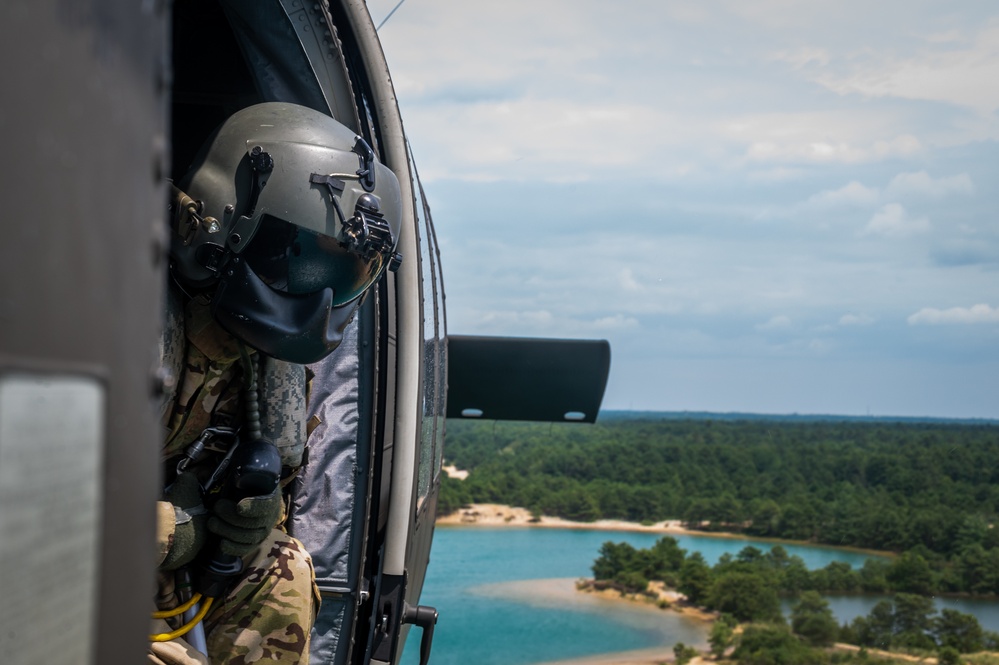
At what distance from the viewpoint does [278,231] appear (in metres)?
2.22

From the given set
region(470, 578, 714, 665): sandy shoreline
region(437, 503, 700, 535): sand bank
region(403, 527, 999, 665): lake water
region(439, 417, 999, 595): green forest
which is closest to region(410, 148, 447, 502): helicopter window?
region(403, 527, 999, 665): lake water

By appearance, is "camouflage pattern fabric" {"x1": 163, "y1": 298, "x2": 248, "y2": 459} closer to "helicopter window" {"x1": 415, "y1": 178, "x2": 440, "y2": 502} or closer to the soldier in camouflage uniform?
the soldier in camouflage uniform

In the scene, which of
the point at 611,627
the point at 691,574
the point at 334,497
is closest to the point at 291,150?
the point at 334,497

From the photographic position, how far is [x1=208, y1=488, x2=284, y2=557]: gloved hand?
233cm

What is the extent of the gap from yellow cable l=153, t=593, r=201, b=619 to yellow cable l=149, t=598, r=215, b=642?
0.03 metres

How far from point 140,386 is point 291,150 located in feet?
4.96

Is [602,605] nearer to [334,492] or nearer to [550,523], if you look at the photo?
[550,523]

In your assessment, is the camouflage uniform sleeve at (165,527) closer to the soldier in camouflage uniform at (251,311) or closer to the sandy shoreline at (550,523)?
the soldier in camouflage uniform at (251,311)

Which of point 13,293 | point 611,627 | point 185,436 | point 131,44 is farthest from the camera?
point 611,627

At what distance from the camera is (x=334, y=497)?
2992 millimetres

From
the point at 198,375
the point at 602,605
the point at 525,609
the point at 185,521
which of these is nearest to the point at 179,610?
the point at 185,521

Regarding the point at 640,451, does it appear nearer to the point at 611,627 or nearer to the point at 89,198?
the point at 611,627

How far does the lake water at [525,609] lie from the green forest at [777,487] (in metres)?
1.45

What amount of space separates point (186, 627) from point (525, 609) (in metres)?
18.9
